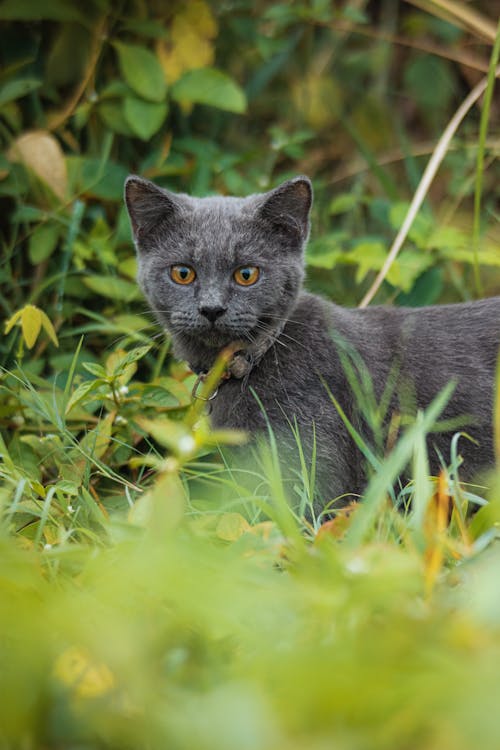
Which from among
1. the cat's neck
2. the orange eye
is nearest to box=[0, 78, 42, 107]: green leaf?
the orange eye

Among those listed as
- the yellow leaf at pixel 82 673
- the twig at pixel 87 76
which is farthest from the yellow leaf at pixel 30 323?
the twig at pixel 87 76

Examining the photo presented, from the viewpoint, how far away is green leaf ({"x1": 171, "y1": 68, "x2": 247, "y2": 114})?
3.15m

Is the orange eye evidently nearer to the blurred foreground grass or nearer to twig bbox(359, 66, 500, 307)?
twig bbox(359, 66, 500, 307)

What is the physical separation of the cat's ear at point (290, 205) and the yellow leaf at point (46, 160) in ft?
3.54

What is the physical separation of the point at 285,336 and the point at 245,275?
23 centimetres

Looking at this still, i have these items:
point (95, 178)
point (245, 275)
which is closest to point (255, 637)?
point (245, 275)

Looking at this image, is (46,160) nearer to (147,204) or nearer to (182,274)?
(147,204)

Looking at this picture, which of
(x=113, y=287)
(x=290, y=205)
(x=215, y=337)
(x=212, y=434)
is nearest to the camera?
(x=212, y=434)

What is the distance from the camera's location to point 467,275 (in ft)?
11.6

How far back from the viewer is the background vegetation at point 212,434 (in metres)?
0.96

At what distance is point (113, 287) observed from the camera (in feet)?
9.60

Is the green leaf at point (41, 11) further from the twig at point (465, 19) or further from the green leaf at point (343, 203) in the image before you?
the twig at point (465, 19)

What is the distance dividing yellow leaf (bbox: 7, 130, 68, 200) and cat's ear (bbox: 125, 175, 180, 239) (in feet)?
2.44

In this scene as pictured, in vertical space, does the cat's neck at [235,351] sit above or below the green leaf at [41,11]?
below
